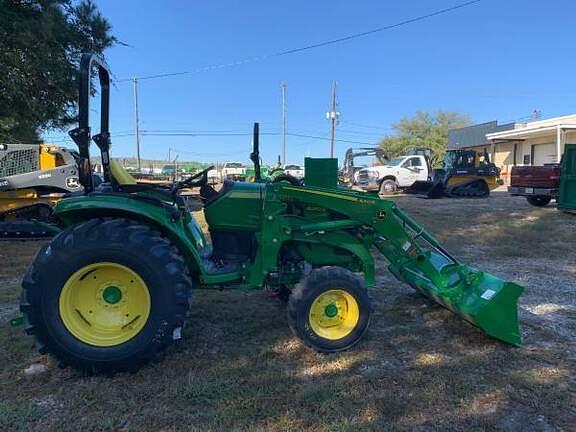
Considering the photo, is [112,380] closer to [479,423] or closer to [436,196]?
[479,423]

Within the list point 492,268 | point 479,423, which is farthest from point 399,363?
point 492,268

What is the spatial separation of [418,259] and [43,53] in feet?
29.6

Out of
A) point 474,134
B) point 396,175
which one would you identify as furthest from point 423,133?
point 396,175

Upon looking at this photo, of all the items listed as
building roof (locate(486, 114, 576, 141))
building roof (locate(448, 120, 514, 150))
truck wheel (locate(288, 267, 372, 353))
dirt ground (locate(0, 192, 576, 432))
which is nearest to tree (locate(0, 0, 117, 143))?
dirt ground (locate(0, 192, 576, 432))

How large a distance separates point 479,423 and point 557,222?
35.1ft

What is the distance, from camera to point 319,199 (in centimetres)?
428

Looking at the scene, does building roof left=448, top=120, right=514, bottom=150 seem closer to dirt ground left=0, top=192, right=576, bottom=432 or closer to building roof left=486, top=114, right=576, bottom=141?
building roof left=486, top=114, right=576, bottom=141

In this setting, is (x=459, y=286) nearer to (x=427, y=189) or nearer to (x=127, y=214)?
(x=127, y=214)

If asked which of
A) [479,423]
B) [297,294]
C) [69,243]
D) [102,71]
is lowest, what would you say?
[479,423]

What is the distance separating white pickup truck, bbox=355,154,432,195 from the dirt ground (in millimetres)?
18419

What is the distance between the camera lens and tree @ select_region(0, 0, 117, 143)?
9.80 meters

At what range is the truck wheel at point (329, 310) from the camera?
3.95 metres

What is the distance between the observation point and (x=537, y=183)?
16.4 meters

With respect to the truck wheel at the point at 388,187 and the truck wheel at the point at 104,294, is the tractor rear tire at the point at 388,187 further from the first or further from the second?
the truck wheel at the point at 104,294
